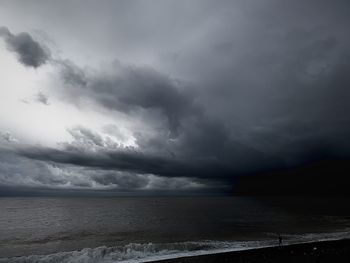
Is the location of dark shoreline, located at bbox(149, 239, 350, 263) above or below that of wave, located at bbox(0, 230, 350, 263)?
above

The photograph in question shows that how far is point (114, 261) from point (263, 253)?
51.9 feet

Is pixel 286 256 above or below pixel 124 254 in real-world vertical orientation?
above

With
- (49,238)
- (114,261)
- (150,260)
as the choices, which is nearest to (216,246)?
(150,260)

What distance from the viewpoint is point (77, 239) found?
4825 cm

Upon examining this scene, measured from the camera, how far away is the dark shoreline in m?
25.6

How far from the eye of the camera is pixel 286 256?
27.2m

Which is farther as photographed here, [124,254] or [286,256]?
[124,254]

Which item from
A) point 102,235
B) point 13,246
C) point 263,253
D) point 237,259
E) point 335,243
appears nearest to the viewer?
point 237,259

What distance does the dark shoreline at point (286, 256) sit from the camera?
25.6m

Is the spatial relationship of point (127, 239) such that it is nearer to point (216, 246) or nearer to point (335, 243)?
point (216, 246)

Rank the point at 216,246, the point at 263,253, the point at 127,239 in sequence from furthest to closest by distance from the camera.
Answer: the point at 127,239 < the point at 216,246 < the point at 263,253

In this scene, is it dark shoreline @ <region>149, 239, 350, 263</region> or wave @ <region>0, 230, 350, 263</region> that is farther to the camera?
wave @ <region>0, 230, 350, 263</region>

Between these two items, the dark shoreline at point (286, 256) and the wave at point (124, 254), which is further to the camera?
the wave at point (124, 254)

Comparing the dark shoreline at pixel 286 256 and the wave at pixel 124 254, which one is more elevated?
the dark shoreline at pixel 286 256
